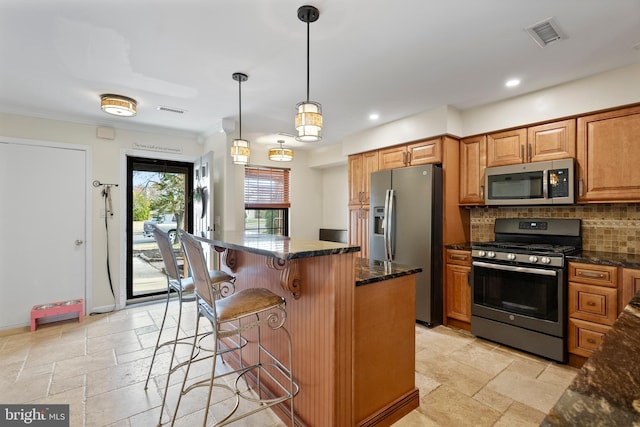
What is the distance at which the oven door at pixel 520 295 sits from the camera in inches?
105

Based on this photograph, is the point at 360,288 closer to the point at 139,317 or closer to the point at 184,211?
the point at 139,317

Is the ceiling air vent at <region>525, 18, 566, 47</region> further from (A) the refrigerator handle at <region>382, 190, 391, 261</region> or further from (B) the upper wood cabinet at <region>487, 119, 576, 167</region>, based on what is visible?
(A) the refrigerator handle at <region>382, 190, 391, 261</region>

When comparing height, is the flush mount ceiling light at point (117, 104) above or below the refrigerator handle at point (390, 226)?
above

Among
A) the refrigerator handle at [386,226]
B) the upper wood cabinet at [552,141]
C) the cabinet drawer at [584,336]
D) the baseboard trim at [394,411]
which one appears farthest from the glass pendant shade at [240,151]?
the cabinet drawer at [584,336]

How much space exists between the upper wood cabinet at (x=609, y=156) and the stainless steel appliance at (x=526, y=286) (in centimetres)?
44

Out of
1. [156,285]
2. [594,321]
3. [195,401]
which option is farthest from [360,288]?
[156,285]

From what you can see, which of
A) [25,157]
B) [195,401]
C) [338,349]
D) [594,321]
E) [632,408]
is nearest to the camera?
[632,408]

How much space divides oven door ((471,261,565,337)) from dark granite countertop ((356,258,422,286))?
1.48 m

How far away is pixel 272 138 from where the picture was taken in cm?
493

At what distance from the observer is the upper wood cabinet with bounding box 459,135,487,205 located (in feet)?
11.4

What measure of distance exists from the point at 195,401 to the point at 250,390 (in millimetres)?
376

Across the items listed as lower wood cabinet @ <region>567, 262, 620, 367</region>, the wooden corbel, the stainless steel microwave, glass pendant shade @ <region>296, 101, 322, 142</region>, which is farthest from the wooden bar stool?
the stainless steel microwave

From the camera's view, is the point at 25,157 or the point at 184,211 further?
the point at 184,211

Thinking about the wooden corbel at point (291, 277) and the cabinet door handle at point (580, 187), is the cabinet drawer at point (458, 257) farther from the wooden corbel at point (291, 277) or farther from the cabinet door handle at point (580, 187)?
the wooden corbel at point (291, 277)
